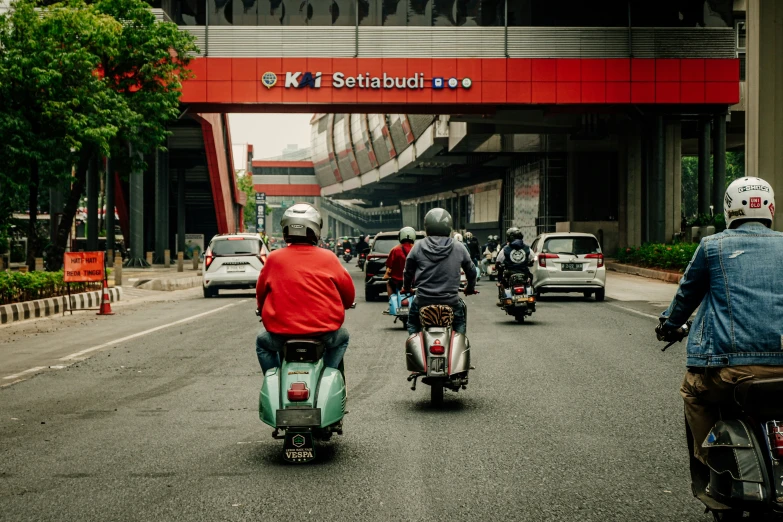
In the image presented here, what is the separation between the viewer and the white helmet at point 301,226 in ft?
20.6

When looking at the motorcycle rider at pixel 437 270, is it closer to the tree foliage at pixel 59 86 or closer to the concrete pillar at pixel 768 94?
the concrete pillar at pixel 768 94

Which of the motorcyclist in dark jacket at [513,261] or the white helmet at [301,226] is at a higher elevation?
the white helmet at [301,226]

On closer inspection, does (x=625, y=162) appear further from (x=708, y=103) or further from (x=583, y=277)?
(x=583, y=277)

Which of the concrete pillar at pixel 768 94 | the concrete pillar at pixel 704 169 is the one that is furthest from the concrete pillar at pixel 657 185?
the concrete pillar at pixel 768 94

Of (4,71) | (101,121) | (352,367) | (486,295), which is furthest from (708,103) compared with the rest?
(352,367)

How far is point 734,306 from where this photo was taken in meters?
4.28

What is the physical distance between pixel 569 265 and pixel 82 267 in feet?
36.3

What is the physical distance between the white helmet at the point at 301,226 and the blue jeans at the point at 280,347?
62 centimetres

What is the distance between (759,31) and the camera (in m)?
21.5

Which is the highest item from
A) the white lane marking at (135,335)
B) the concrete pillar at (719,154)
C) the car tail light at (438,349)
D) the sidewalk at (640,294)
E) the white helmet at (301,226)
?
the concrete pillar at (719,154)

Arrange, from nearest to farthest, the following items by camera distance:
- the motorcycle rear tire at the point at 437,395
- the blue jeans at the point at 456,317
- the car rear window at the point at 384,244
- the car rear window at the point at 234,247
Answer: the motorcycle rear tire at the point at 437,395
the blue jeans at the point at 456,317
the car rear window at the point at 384,244
the car rear window at the point at 234,247

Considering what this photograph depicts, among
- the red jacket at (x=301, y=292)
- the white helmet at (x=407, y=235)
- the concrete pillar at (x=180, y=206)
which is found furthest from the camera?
the concrete pillar at (x=180, y=206)

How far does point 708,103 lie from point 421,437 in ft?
118

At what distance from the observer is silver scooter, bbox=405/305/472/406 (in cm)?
809
